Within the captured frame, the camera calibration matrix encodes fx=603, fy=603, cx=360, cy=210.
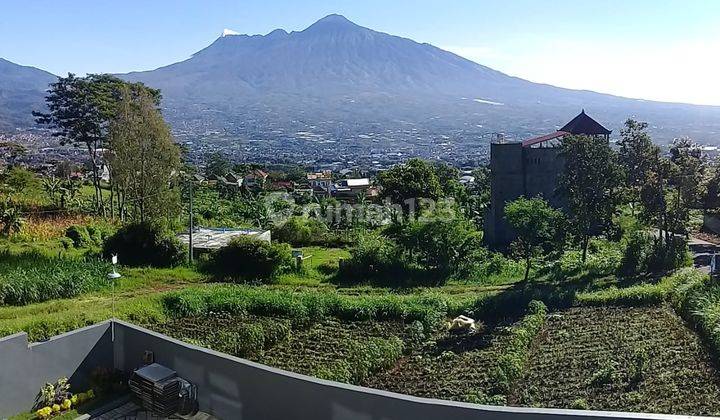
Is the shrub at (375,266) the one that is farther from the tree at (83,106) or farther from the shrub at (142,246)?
the tree at (83,106)

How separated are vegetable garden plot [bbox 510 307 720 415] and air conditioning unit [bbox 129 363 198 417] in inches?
133

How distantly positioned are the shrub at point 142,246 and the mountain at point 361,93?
110350mm

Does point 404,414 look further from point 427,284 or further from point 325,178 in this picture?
point 325,178

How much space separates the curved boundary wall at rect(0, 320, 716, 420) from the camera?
4352mm

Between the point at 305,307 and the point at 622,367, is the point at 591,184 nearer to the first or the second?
the point at 622,367

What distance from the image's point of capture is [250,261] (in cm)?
1362

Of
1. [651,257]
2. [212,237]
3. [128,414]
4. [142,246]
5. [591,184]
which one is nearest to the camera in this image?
[128,414]

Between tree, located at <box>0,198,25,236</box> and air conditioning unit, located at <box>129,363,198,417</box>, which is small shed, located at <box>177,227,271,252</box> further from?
air conditioning unit, located at <box>129,363,198,417</box>

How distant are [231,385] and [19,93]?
144m

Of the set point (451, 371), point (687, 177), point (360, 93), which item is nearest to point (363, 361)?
point (451, 371)

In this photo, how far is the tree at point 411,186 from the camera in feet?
76.5

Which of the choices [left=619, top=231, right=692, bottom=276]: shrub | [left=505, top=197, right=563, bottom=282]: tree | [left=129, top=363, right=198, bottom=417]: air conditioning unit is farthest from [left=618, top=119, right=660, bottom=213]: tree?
[left=129, top=363, right=198, bottom=417]: air conditioning unit

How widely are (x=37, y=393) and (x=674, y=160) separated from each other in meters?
14.5

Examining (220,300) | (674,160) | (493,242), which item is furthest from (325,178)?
(220,300)
